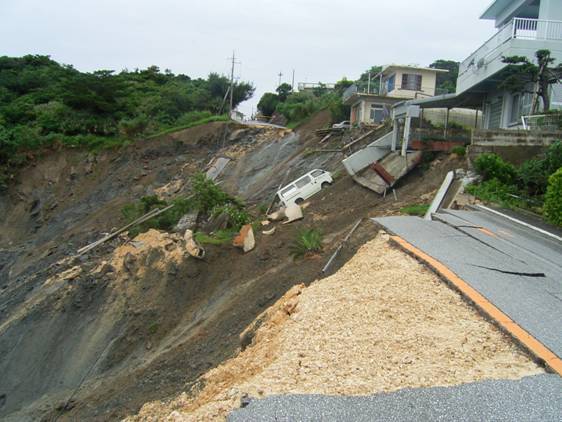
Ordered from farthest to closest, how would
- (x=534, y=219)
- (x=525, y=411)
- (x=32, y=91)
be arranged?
(x=32, y=91)
(x=534, y=219)
(x=525, y=411)

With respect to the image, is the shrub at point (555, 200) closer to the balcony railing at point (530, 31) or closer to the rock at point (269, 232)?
the rock at point (269, 232)

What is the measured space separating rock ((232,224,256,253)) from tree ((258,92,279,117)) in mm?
33882

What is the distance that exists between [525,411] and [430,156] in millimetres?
13635

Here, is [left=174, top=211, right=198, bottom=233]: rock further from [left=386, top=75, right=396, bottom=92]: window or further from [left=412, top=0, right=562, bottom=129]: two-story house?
[left=386, top=75, right=396, bottom=92]: window

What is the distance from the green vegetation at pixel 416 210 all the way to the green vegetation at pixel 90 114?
20.2m

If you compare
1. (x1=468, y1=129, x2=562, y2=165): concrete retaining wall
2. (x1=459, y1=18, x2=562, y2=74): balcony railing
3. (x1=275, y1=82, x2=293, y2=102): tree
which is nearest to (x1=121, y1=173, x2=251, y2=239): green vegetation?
(x1=468, y1=129, x2=562, y2=165): concrete retaining wall

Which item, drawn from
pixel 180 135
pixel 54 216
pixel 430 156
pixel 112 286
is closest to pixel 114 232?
pixel 112 286

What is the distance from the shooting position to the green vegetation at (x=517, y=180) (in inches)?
481

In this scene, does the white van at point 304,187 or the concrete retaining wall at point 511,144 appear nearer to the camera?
the concrete retaining wall at point 511,144

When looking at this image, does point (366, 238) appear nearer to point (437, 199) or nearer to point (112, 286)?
point (437, 199)

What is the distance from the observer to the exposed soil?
926cm

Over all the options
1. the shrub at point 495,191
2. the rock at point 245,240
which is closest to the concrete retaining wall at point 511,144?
the shrub at point 495,191

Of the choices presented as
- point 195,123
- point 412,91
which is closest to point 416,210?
point 412,91

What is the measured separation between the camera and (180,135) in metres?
30.4
